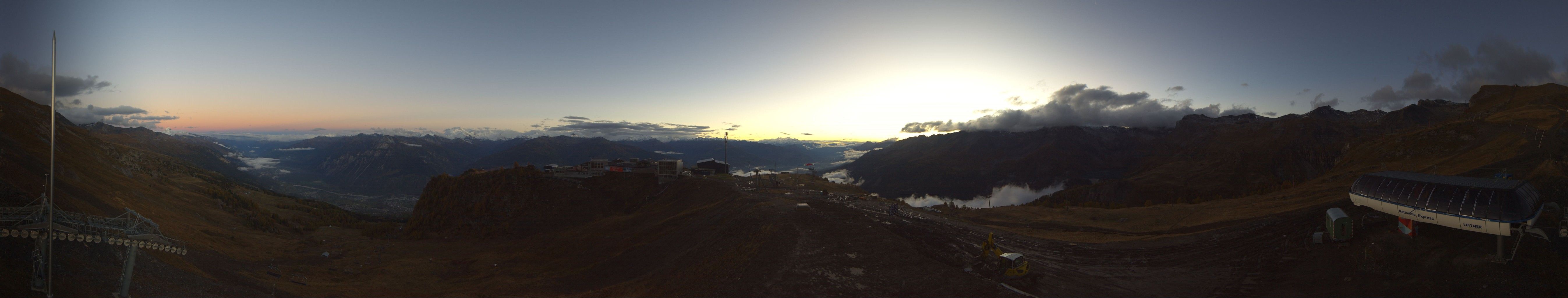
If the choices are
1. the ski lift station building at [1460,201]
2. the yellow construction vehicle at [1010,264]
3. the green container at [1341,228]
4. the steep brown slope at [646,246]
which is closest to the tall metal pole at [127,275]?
the steep brown slope at [646,246]

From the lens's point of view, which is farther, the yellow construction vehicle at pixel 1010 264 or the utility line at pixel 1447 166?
the utility line at pixel 1447 166

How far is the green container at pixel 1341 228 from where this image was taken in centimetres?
2683

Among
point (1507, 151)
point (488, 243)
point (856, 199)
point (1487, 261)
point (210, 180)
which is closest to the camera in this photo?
point (1487, 261)

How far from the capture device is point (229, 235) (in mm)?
64500

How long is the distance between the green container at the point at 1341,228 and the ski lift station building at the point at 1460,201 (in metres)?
2.35

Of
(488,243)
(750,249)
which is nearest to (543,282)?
(750,249)

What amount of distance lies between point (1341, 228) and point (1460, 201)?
4.39m

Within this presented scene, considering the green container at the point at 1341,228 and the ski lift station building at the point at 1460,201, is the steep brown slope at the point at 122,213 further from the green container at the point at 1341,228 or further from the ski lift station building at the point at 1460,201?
the ski lift station building at the point at 1460,201

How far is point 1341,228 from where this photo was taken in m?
27.0

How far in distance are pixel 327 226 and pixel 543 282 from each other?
90.7 meters

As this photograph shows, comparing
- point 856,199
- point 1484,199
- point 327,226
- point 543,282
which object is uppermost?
point 1484,199

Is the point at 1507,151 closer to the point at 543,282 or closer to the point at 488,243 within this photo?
the point at 543,282

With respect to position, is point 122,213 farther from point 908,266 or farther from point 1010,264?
point 1010,264

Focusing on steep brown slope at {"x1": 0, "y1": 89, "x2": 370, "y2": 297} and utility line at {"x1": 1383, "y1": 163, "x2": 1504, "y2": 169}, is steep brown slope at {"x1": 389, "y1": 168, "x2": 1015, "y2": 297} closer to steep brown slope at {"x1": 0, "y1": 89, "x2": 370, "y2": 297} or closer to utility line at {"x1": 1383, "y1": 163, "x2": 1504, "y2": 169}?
steep brown slope at {"x1": 0, "y1": 89, "x2": 370, "y2": 297}
